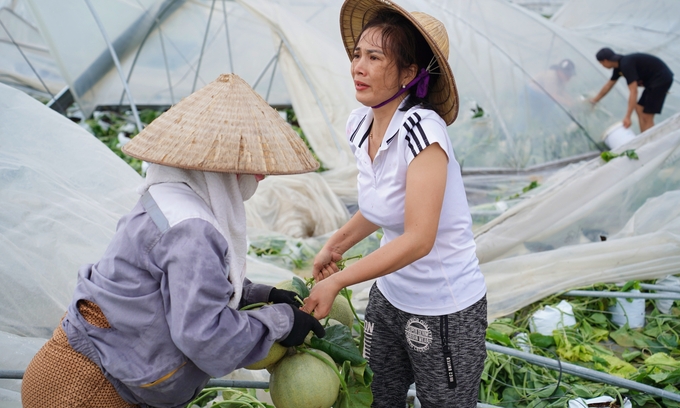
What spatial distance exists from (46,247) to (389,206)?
1614 millimetres

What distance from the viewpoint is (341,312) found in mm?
2199

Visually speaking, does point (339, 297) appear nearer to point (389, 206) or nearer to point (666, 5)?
point (389, 206)

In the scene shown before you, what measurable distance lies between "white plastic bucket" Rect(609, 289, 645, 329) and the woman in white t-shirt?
2.17 m

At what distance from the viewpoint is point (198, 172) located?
5.27 feet

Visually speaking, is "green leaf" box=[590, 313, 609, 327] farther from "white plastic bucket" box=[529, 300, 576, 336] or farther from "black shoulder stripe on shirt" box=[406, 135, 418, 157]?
"black shoulder stripe on shirt" box=[406, 135, 418, 157]

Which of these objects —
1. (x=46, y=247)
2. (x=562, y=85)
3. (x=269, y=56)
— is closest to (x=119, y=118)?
(x=269, y=56)

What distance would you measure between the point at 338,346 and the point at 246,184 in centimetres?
58

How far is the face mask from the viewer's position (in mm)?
1704

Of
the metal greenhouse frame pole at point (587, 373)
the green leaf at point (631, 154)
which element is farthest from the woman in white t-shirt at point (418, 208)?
the green leaf at point (631, 154)

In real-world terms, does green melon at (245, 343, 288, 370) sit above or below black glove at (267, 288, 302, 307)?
below

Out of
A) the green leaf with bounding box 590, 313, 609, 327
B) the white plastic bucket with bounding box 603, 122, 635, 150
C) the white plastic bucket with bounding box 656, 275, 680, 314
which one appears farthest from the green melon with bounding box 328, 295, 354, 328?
the white plastic bucket with bounding box 603, 122, 635, 150

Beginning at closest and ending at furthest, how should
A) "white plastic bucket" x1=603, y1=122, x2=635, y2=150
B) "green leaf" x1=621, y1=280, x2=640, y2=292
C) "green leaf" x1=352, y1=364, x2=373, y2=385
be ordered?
"green leaf" x1=352, y1=364, x2=373, y2=385 → "green leaf" x1=621, y1=280, x2=640, y2=292 → "white plastic bucket" x1=603, y1=122, x2=635, y2=150

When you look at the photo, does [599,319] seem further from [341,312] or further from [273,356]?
[273,356]

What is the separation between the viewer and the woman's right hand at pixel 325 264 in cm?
225
